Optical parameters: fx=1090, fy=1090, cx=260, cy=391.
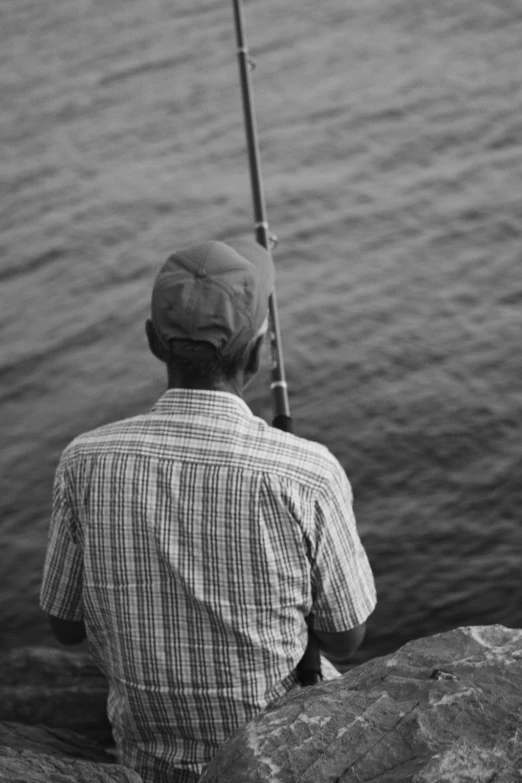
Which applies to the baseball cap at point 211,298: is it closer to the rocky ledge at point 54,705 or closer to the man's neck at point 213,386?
the man's neck at point 213,386

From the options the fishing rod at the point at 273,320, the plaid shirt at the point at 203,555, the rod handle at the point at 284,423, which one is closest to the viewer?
the plaid shirt at the point at 203,555

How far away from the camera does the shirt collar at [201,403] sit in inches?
98.5

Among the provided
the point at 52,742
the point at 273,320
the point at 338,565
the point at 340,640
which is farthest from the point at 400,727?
the point at 273,320

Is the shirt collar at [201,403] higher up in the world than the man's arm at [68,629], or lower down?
higher up

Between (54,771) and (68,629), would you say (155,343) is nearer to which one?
(68,629)

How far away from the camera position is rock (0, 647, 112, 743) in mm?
4188

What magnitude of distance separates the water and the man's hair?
8.23ft

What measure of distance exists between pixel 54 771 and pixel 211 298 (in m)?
1.13

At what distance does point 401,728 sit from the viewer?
1.91 metres

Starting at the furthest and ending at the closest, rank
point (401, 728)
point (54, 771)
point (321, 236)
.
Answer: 1. point (321, 236)
2. point (54, 771)
3. point (401, 728)

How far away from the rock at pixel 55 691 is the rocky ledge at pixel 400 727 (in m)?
1.85

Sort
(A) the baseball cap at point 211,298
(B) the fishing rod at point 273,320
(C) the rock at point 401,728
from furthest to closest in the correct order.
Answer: (B) the fishing rod at point 273,320 → (A) the baseball cap at point 211,298 → (C) the rock at point 401,728

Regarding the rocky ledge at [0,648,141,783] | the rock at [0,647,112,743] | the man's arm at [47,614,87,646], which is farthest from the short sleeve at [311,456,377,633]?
the rock at [0,647,112,743]

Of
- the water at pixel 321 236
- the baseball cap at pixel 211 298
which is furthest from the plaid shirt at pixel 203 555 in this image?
the water at pixel 321 236
